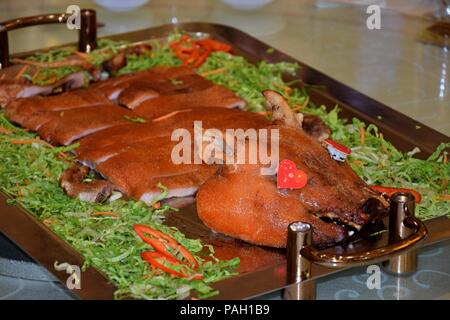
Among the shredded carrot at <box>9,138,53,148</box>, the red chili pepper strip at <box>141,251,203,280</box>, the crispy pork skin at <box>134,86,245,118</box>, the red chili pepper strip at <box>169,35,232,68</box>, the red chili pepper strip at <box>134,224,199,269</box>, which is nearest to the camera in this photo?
the red chili pepper strip at <box>141,251,203,280</box>

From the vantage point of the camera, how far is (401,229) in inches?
99.9

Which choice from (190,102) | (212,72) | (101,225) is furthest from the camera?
(212,72)

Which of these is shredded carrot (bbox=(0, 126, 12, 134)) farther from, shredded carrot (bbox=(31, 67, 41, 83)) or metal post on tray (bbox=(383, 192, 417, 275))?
metal post on tray (bbox=(383, 192, 417, 275))

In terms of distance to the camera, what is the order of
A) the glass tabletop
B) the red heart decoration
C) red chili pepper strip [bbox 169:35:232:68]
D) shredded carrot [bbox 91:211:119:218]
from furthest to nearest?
red chili pepper strip [bbox 169:35:232:68] → the glass tabletop → shredded carrot [bbox 91:211:119:218] → the red heart decoration

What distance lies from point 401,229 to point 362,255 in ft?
0.87

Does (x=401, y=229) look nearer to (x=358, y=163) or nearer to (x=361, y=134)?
(x=358, y=163)

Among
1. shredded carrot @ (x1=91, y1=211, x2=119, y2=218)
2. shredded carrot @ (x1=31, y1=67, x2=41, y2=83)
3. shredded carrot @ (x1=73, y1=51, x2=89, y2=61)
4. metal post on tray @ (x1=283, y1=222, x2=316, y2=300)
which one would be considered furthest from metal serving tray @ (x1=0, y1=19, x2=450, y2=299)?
shredded carrot @ (x1=31, y1=67, x2=41, y2=83)

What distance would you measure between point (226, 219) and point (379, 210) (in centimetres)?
41

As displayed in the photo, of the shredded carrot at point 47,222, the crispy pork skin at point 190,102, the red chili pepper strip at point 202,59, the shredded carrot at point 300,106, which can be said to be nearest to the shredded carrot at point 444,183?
the shredded carrot at point 300,106

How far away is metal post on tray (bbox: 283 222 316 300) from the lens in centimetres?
234

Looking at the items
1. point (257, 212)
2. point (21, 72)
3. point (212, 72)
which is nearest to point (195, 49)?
point (212, 72)
